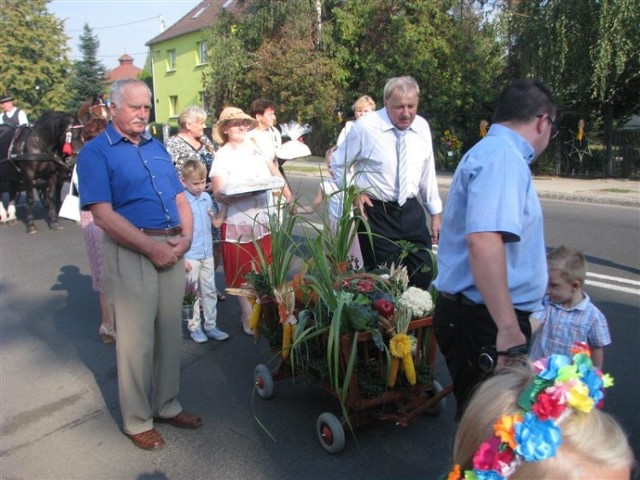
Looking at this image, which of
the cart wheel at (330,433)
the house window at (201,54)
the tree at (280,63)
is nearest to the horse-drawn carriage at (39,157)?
the cart wheel at (330,433)

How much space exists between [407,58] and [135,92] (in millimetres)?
20980

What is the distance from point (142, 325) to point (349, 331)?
1211 mm

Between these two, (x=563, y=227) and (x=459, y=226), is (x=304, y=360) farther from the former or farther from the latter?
(x=563, y=227)

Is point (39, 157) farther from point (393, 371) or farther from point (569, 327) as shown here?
point (569, 327)

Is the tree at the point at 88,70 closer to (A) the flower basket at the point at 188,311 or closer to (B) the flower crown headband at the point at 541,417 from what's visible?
(A) the flower basket at the point at 188,311

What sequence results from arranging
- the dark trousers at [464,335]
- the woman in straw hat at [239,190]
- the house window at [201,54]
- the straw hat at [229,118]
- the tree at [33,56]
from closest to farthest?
the dark trousers at [464,335] → the woman in straw hat at [239,190] → the straw hat at [229,118] → the tree at [33,56] → the house window at [201,54]

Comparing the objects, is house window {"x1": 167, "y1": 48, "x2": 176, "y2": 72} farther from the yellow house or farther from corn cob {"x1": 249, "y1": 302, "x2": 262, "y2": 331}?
corn cob {"x1": 249, "y1": 302, "x2": 262, "y2": 331}

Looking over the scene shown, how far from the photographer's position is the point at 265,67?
28125 mm

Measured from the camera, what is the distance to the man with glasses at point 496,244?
2.28 meters

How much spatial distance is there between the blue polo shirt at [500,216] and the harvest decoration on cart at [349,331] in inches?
32.1

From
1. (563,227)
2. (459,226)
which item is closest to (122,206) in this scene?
(459,226)

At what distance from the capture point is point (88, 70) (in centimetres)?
4744

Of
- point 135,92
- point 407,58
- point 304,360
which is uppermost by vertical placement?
point 407,58

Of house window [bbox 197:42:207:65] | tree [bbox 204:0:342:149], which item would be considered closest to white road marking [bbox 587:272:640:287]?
tree [bbox 204:0:342:149]
